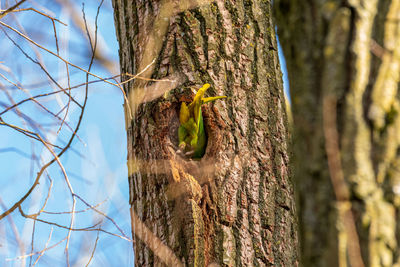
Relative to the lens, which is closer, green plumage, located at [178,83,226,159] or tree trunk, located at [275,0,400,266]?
tree trunk, located at [275,0,400,266]

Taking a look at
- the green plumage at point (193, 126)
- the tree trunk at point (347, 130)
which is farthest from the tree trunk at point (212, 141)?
the tree trunk at point (347, 130)

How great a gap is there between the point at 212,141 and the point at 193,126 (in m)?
0.12

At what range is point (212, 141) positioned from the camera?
2113mm

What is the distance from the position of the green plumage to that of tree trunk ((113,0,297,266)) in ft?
0.14

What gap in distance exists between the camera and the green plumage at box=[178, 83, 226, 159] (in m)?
2.05

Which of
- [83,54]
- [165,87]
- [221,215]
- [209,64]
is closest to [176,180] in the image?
[221,215]

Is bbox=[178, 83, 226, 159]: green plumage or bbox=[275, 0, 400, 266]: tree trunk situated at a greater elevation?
bbox=[178, 83, 226, 159]: green plumage

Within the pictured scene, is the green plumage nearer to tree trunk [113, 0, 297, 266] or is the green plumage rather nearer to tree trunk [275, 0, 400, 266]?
tree trunk [113, 0, 297, 266]

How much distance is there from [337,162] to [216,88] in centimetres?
134

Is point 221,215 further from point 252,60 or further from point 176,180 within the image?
point 252,60

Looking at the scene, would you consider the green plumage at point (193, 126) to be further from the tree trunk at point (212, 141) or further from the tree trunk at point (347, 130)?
the tree trunk at point (347, 130)

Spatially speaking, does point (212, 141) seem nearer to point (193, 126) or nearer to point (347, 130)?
point (193, 126)

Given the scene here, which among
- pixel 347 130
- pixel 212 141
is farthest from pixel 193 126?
pixel 347 130

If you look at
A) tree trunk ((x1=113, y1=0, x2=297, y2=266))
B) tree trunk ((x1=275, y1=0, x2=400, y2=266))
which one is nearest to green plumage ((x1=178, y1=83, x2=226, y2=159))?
tree trunk ((x1=113, y1=0, x2=297, y2=266))
